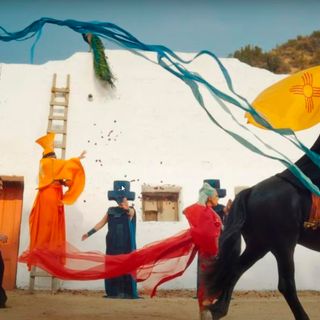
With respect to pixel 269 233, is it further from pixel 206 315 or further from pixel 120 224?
pixel 120 224

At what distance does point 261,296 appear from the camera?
8.49 meters

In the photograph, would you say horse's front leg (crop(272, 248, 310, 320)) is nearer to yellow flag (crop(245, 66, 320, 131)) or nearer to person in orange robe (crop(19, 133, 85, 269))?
yellow flag (crop(245, 66, 320, 131))

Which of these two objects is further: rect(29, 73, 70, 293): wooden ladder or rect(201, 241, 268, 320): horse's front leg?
rect(29, 73, 70, 293): wooden ladder

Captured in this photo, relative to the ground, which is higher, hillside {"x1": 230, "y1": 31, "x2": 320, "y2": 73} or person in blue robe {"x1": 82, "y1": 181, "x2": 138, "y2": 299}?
hillside {"x1": 230, "y1": 31, "x2": 320, "y2": 73}

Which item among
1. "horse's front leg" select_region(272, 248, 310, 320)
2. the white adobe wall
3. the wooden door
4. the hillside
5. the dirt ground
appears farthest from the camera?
Answer: the hillside

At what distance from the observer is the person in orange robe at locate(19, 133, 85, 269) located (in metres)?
7.74

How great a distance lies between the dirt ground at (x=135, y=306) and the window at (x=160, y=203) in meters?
1.37

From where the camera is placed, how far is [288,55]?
29156 millimetres

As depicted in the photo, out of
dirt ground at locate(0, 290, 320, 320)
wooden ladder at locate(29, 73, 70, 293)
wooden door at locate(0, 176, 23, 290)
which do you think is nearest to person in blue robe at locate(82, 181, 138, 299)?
dirt ground at locate(0, 290, 320, 320)

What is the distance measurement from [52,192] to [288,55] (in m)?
24.0

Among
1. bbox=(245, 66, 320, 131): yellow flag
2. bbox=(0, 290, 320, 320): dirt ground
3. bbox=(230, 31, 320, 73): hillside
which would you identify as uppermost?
bbox=(230, 31, 320, 73): hillside

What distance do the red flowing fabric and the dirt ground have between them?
0.77m

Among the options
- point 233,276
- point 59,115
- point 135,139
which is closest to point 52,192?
point 59,115

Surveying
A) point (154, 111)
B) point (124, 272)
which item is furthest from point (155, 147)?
point (124, 272)
